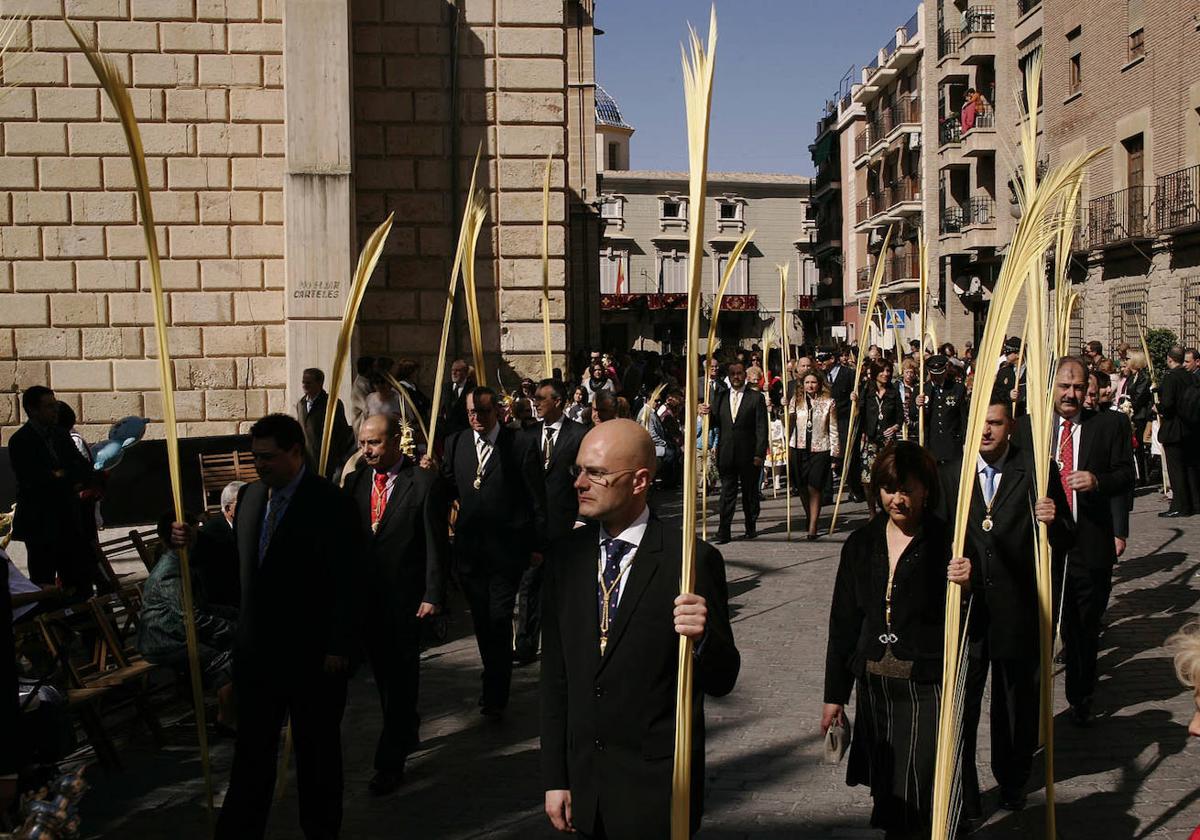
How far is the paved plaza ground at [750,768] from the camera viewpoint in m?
5.65

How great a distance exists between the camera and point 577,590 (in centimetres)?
388

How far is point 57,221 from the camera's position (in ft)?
53.5

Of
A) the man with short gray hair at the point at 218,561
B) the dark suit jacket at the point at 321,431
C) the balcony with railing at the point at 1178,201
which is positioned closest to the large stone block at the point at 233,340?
the dark suit jacket at the point at 321,431

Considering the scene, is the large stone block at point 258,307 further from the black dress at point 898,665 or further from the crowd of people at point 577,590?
the black dress at point 898,665

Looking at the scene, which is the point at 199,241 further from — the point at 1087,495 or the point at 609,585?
the point at 609,585

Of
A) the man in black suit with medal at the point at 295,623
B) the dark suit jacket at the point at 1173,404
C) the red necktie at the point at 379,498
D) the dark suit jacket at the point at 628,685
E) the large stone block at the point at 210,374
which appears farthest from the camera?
the large stone block at the point at 210,374

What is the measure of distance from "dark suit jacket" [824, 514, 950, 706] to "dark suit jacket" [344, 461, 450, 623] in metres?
2.43

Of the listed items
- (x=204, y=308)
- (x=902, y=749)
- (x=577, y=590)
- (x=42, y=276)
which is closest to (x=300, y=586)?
(x=577, y=590)

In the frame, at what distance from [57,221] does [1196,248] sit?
70.2 feet

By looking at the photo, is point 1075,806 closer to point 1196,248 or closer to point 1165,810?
point 1165,810

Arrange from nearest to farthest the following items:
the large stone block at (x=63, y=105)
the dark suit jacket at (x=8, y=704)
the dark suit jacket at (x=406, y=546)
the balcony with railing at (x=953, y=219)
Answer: the dark suit jacket at (x=8, y=704)
the dark suit jacket at (x=406, y=546)
the large stone block at (x=63, y=105)
the balcony with railing at (x=953, y=219)

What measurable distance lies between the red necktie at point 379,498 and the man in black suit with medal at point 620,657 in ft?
9.39

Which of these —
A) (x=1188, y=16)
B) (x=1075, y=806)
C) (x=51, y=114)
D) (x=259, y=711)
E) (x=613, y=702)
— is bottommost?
(x=1075, y=806)

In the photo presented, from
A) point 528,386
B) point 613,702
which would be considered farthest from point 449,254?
point 613,702
